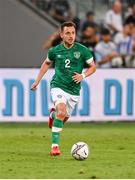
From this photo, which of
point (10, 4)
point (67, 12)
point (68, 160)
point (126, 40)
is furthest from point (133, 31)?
point (68, 160)

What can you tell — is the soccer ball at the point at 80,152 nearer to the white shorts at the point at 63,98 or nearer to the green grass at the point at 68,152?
the green grass at the point at 68,152

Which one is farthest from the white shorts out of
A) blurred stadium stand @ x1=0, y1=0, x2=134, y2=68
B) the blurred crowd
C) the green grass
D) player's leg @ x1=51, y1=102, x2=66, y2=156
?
blurred stadium stand @ x1=0, y1=0, x2=134, y2=68

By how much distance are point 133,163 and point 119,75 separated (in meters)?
8.88

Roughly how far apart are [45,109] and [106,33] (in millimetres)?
3627

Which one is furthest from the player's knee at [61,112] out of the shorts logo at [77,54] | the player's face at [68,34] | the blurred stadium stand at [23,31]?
the blurred stadium stand at [23,31]

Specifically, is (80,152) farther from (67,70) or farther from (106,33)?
(106,33)

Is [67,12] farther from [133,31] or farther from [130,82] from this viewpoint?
[130,82]

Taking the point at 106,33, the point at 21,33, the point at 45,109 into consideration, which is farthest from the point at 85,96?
the point at 21,33

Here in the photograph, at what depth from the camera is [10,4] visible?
85.5 feet

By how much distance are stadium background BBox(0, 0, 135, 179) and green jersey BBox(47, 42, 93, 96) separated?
46.9 inches

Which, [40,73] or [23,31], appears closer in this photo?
[40,73]

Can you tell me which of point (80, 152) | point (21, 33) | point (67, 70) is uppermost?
point (21, 33)

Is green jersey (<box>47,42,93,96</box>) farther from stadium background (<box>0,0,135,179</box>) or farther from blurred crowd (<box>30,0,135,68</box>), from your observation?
blurred crowd (<box>30,0,135,68</box>)

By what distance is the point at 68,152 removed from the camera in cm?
1412
